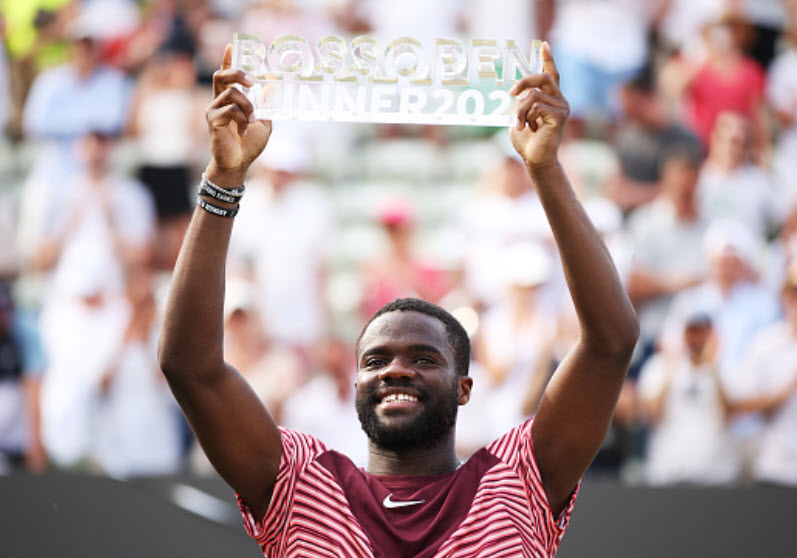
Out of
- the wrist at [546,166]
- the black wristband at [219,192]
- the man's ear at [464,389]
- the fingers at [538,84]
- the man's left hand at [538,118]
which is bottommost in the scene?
the man's ear at [464,389]

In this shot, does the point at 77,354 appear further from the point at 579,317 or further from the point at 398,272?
the point at 579,317

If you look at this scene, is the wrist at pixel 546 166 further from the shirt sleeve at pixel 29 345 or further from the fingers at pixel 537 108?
the shirt sleeve at pixel 29 345

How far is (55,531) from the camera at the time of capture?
458 cm

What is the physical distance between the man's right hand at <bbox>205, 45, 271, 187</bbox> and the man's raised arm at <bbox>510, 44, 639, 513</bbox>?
1.82ft

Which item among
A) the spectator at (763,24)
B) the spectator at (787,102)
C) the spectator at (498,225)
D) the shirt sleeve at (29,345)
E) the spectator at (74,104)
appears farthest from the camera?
the spectator at (763,24)

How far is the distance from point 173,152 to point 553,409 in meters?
4.24

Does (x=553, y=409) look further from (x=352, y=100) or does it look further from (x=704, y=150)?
(x=704, y=150)

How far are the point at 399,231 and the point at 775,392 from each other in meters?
2.00

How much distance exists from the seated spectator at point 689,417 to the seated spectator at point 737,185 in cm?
87

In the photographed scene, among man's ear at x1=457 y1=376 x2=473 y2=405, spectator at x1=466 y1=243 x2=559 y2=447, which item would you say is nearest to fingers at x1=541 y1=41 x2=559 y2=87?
man's ear at x1=457 y1=376 x2=473 y2=405

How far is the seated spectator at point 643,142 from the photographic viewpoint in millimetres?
6031

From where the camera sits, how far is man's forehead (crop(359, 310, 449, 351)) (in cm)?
268

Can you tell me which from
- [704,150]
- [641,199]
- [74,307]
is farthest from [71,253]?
[704,150]

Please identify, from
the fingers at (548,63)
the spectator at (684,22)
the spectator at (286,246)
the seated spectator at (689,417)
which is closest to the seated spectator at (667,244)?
the seated spectator at (689,417)
